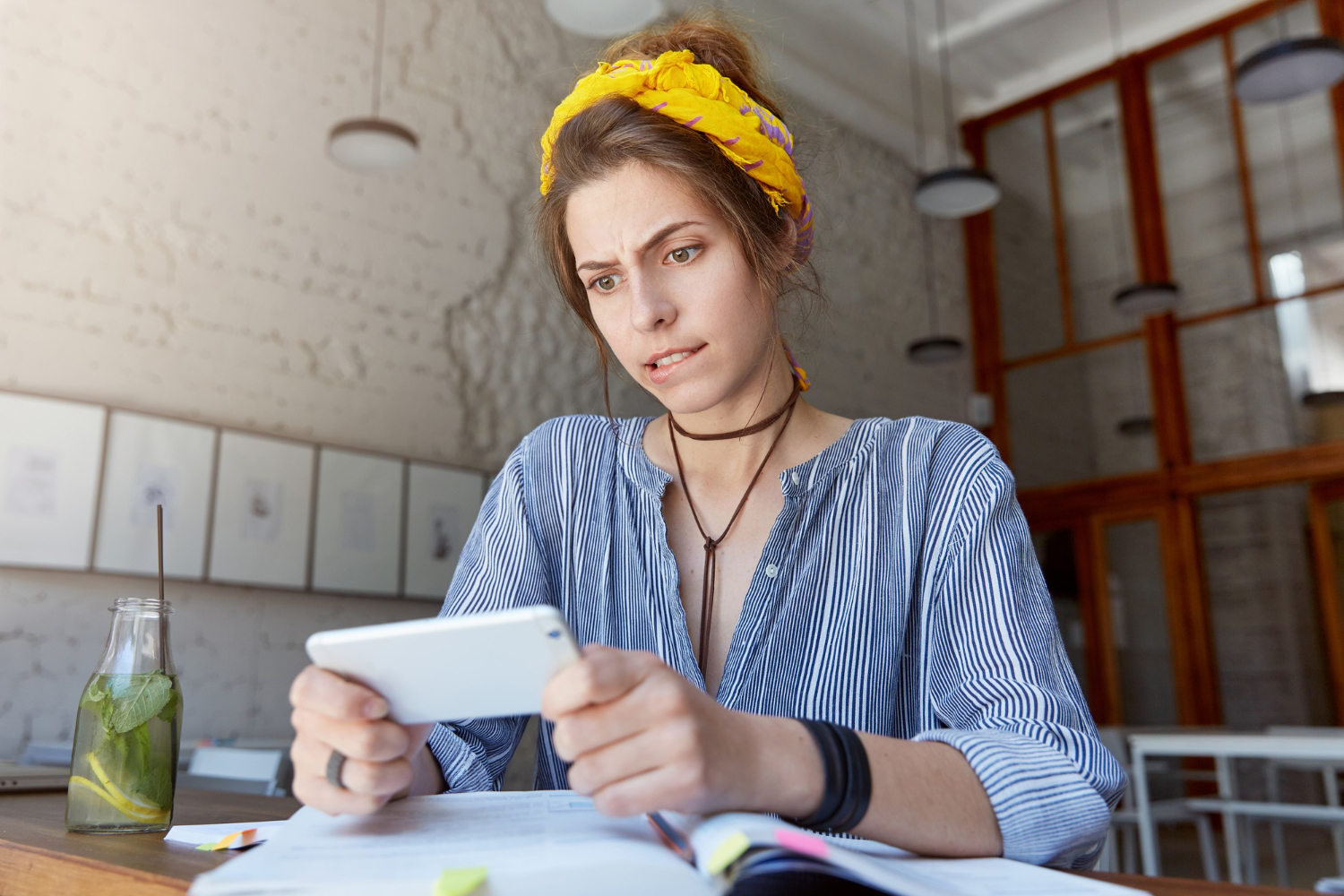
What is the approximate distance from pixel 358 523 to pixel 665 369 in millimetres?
3093

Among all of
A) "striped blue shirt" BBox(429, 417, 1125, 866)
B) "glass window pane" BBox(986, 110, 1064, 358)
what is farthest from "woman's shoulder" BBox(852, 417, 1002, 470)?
"glass window pane" BBox(986, 110, 1064, 358)

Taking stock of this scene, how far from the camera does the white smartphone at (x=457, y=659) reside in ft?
1.69

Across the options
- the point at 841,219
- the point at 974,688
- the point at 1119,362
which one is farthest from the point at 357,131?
the point at 1119,362

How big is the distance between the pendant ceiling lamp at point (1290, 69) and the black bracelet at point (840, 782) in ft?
14.2

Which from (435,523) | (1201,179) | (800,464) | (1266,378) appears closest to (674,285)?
(800,464)

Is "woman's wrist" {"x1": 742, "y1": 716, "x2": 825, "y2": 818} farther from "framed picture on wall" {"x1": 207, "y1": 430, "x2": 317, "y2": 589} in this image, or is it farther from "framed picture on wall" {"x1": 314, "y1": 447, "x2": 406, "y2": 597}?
"framed picture on wall" {"x1": 314, "y1": 447, "x2": 406, "y2": 597}

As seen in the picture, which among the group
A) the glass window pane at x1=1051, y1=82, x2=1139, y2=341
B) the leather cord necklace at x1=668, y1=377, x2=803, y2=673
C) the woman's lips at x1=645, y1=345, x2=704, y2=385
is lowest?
the leather cord necklace at x1=668, y1=377, x2=803, y2=673

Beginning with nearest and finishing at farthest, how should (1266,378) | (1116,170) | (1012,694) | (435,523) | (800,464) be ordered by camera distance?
(1012,694) < (800,464) < (435,523) < (1266,378) < (1116,170)

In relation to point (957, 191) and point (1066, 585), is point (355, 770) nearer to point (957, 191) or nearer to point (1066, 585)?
point (957, 191)

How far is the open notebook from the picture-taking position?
45 cm

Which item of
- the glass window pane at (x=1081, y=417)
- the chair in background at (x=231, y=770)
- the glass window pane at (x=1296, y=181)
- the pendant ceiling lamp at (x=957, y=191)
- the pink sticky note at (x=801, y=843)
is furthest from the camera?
the glass window pane at (x=1081, y=417)

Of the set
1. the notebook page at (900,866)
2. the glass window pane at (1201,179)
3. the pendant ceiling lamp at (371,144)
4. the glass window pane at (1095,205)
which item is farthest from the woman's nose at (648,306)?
the glass window pane at (1095,205)

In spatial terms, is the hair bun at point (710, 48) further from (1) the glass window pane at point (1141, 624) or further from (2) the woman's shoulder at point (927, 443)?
(1) the glass window pane at point (1141, 624)

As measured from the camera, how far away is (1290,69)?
3.99m
